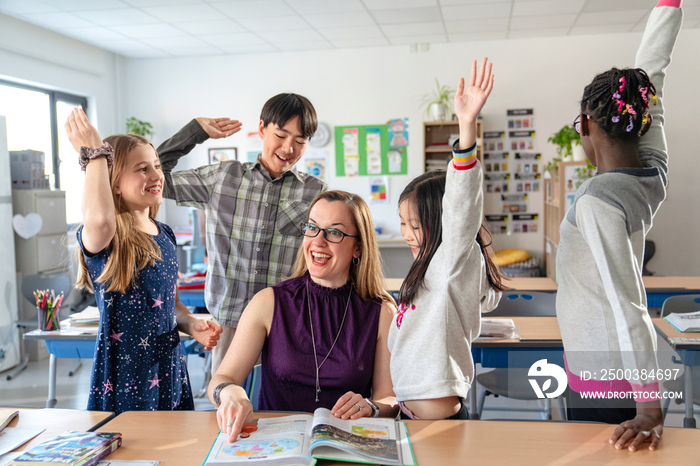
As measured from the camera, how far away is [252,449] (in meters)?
1.14

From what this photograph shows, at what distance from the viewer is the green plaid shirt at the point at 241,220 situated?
7.15 ft

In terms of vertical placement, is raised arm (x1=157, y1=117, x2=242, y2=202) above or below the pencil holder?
above

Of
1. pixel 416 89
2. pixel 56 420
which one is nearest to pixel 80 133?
pixel 56 420

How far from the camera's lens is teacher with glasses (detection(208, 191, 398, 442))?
151 cm

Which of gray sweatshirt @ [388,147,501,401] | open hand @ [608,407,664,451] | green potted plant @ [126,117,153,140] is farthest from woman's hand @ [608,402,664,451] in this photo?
green potted plant @ [126,117,153,140]

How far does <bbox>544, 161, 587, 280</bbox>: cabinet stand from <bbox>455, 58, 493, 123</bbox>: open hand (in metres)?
2.85

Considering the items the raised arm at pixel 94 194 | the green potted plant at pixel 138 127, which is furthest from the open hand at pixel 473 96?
the green potted plant at pixel 138 127

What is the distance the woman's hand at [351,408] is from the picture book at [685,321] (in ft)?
5.87

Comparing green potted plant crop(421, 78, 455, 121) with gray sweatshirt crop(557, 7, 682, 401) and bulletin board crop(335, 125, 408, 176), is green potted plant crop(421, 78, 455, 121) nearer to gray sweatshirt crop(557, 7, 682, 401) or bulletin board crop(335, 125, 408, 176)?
bulletin board crop(335, 125, 408, 176)

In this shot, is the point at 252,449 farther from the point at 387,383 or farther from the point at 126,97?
the point at 126,97

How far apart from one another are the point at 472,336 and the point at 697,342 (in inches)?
59.1

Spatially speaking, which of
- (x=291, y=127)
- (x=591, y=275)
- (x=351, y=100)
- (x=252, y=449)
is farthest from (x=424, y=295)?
(x=351, y=100)

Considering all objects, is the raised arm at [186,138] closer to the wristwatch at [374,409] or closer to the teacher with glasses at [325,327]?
the teacher with glasses at [325,327]

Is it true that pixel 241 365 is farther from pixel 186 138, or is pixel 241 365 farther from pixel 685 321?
pixel 685 321
